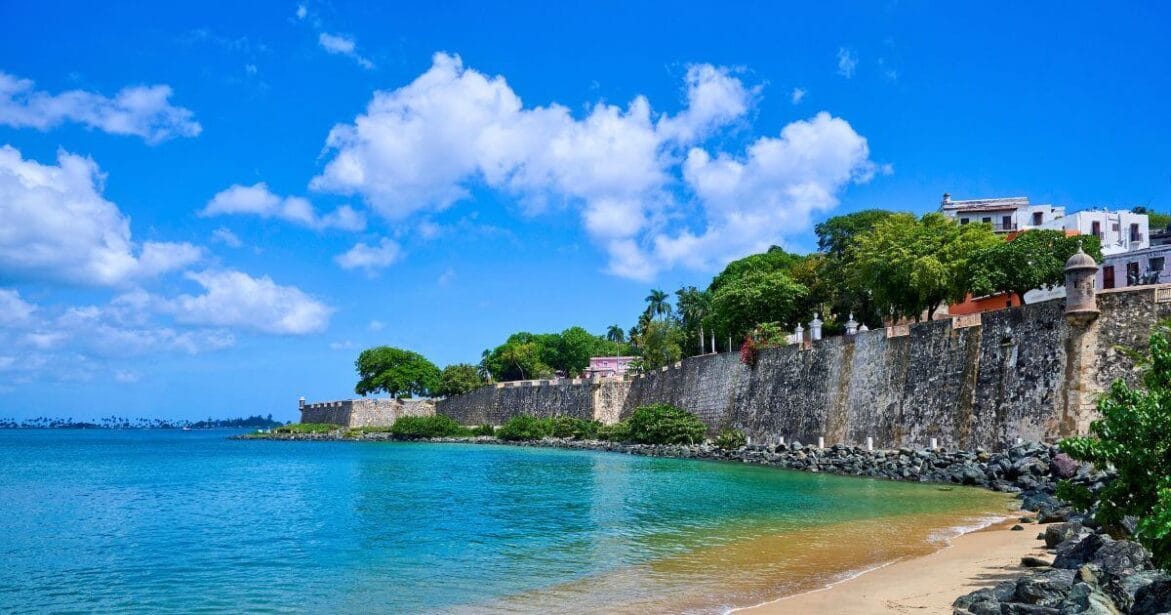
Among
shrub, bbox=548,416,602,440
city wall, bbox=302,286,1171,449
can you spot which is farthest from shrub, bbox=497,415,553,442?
city wall, bbox=302,286,1171,449

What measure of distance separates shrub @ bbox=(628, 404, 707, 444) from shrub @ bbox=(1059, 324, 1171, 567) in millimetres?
35821

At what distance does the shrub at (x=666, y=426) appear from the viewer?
44812 mm

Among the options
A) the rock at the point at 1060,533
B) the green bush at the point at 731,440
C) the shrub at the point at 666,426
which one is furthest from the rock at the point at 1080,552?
the shrub at the point at 666,426

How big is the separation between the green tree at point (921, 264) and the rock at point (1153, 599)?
93.9 feet

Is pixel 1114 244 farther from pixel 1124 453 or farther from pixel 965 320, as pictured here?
pixel 1124 453

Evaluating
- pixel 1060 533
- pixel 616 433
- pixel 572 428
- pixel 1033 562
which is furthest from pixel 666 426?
pixel 1033 562

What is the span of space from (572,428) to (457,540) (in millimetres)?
40821

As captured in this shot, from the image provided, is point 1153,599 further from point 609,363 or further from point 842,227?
point 609,363

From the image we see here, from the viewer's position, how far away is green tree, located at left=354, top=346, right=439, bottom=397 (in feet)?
280

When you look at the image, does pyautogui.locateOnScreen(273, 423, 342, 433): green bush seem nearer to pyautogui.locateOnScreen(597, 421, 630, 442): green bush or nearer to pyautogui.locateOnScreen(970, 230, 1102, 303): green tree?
pyautogui.locateOnScreen(597, 421, 630, 442): green bush

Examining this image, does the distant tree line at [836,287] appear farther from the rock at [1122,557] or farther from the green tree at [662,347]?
the rock at [1122,557]

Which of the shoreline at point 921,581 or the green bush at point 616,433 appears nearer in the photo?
the shoreline at point 921,581

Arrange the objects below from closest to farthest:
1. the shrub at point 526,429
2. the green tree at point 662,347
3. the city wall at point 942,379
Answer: the city wall at point 942,379, the green tree at point 662,347, the shrub at point 526,429

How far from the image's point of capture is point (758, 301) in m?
49.6
